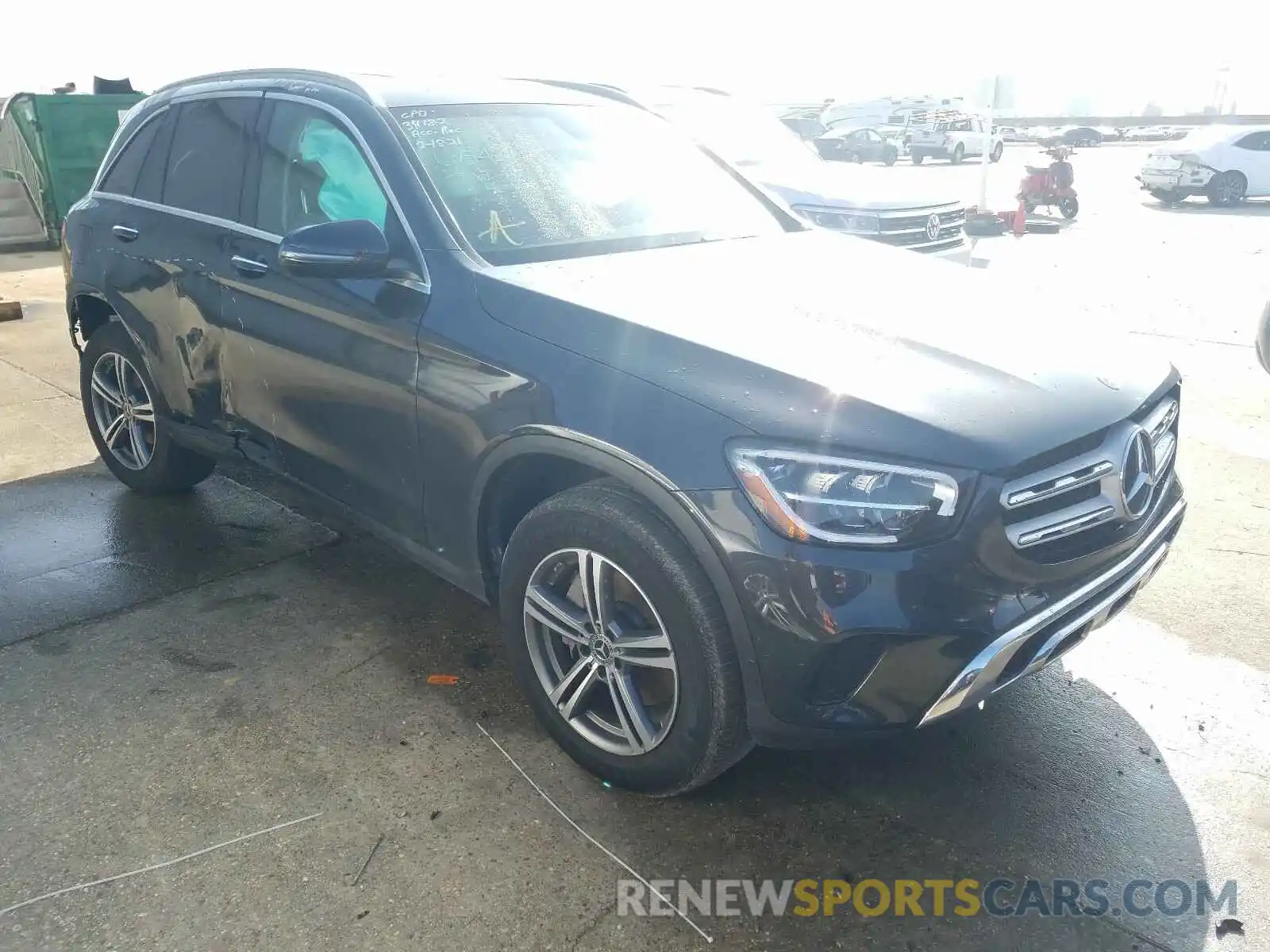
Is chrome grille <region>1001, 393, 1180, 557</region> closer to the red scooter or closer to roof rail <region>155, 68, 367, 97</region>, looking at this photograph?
roof rail <region>155, 68, 367, 97</region>

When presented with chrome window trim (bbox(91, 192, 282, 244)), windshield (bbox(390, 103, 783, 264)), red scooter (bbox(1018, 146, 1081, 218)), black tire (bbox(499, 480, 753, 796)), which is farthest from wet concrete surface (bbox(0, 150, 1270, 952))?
red scooter (bbox(1018, 146, 1081, 218))

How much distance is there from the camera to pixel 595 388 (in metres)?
2.61

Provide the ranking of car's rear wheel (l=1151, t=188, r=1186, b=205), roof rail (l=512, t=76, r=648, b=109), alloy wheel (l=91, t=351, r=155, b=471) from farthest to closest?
car's rear wheel (l=1151, t=188, r=1186, b=205) < alloy wheel (l=91, t=351, r=155, b=471) < roof rail (l=512, t=76, r=648, b=109)

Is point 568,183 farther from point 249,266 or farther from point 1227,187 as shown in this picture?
point 1227,187

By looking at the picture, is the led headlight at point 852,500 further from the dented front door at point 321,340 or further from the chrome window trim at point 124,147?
the chrome window trim at point 124,147

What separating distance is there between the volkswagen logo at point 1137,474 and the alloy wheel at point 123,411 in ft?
12.2

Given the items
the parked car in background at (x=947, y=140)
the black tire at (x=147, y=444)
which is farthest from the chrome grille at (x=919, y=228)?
the parked car in background at (x=947, y=140)

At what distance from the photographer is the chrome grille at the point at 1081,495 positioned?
2334mm

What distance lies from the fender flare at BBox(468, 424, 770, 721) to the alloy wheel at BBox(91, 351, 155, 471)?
2.59 meters

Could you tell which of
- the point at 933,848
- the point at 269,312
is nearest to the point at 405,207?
the point at 269,312

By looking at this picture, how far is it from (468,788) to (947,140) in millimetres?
33045

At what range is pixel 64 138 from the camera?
1332cm

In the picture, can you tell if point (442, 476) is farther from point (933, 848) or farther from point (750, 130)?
point (750, 130)

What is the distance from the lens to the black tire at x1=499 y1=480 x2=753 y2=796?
2.45m
